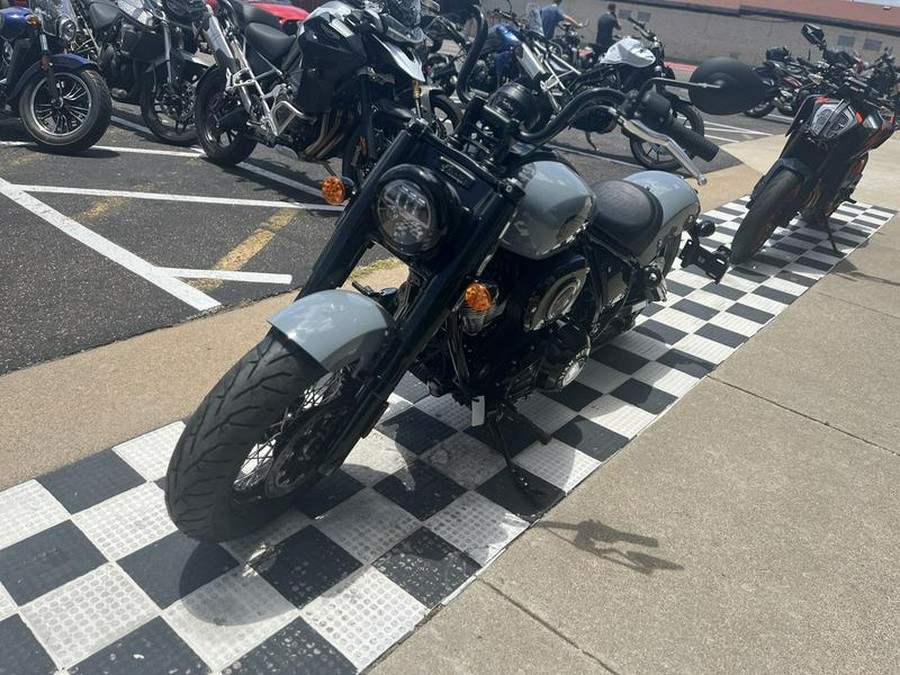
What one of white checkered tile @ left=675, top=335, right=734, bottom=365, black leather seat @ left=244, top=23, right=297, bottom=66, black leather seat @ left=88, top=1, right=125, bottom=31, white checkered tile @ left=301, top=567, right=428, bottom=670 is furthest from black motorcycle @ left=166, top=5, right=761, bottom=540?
black leather seat @ left=88, top=1, right=125, bottom=31

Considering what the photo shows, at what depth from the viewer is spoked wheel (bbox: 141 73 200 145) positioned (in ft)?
21.1

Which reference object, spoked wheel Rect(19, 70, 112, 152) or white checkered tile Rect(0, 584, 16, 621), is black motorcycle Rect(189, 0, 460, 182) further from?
white checkered tile Rect(0, 584, 16, 621)

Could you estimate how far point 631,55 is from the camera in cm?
852

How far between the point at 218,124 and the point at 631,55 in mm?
5187

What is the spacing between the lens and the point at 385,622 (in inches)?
78.7

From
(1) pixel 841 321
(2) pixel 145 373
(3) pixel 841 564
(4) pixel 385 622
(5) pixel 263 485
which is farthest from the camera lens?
(1) pixel 841 321

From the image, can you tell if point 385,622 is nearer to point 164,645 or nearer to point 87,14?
point 164,645

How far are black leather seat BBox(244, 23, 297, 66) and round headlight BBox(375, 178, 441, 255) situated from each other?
405cm

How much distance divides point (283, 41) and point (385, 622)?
495 cm

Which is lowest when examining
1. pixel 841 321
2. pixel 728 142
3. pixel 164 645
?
pixel 164 645

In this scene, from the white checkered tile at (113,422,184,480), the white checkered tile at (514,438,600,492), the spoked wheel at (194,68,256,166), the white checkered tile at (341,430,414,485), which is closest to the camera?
the white checkered tile at (113,422,184,480)

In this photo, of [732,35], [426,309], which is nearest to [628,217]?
[426,309]

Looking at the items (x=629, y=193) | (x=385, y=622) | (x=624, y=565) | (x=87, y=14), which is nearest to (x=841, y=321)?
(x=629, y=193)

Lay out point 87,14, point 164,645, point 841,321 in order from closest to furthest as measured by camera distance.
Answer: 1. point 164,645
2. point 841,321
3. point 87,14
